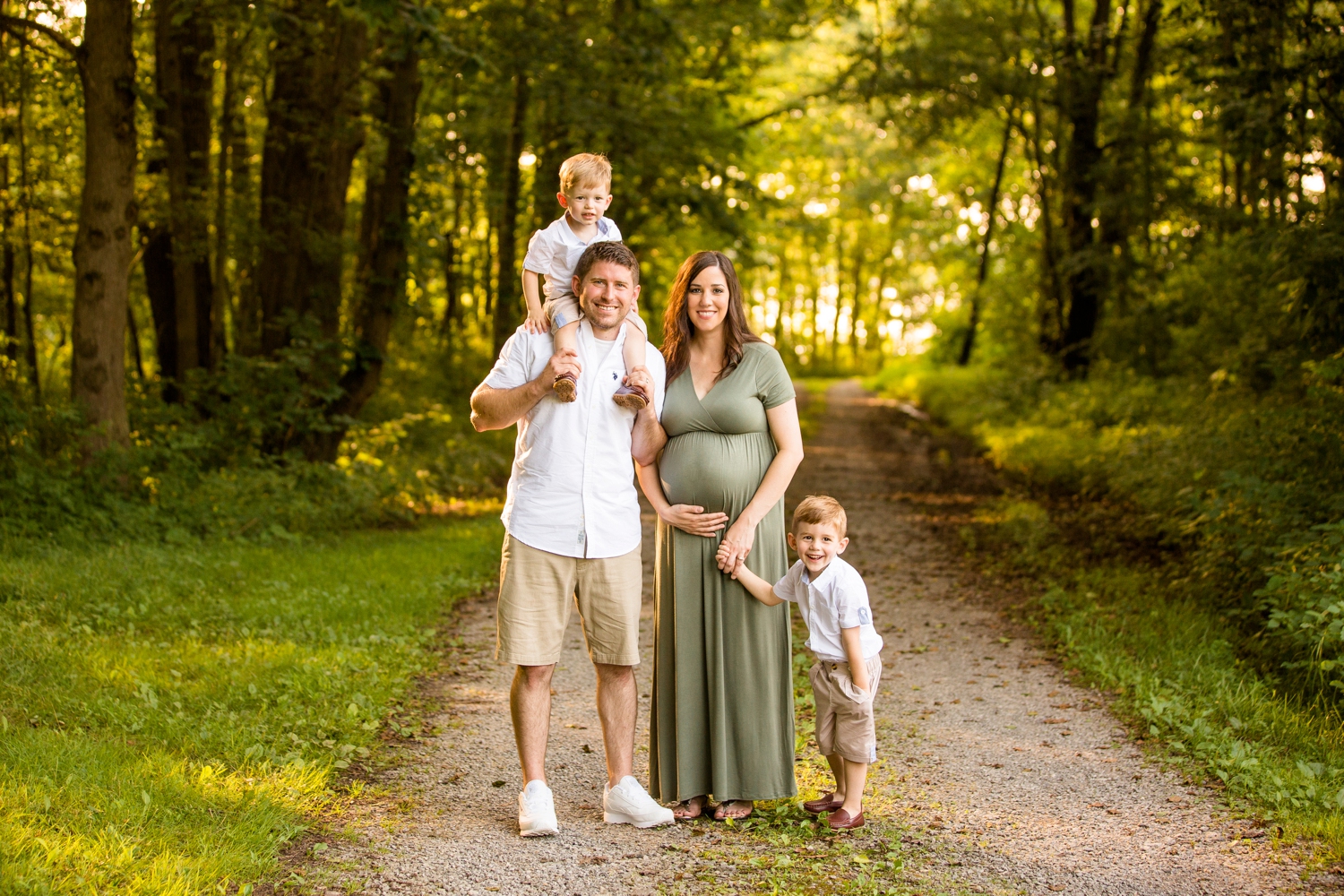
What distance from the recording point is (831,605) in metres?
4.13

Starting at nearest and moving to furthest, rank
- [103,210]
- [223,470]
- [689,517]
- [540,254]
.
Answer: [689,517] < [540,254] < [103,210] < [223,470]

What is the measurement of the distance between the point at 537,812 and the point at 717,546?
3.91ft

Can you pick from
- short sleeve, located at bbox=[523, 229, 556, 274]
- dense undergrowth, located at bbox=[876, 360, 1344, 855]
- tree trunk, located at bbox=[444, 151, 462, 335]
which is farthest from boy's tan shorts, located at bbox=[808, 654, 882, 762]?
tree trunk, located at bbox=[444, 151, 462, 335]

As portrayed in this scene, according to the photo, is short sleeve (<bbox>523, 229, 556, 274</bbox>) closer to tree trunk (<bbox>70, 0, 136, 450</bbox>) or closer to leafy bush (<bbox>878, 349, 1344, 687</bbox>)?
leafy bush (<bbox>878, 349, 1344, 687</bbox>)

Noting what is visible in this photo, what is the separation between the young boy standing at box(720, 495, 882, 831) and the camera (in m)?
4.11

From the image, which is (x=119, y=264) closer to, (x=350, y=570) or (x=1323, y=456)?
(x=350, y=570)

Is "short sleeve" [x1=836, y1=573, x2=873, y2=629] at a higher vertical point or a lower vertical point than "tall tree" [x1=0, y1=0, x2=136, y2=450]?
lower

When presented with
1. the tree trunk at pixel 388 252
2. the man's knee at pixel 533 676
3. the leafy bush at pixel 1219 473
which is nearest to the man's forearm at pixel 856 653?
the man's knee at pixel 533 676

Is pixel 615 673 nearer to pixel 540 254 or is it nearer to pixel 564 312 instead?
pixel 564 312

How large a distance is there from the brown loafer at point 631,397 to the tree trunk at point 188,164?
9126 millimetres

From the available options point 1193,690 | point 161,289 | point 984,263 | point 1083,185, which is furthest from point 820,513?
point 984,263

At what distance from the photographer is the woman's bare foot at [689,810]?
4379 mm

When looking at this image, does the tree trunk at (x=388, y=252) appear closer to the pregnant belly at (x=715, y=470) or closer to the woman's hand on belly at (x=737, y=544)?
the pregnant belly at (x=715, y=470)

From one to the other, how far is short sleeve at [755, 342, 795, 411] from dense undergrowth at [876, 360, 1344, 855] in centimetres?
254
